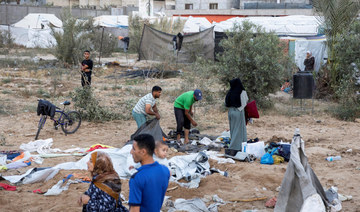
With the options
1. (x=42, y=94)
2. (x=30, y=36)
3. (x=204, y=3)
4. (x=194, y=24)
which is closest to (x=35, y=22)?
(x=30, y=36)

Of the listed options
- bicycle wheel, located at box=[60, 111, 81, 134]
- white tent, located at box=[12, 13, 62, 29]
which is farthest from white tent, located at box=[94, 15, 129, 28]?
bicycle wheel, located at box=[60, 111, 81, 134]

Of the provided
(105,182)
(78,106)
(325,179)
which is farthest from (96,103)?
(105,182)

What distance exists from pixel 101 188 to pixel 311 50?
14.2 m

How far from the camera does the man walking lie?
327 centimetres

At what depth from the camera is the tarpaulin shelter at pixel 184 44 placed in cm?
2084

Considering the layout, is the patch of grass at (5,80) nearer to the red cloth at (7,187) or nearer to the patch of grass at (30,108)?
the patch of grass at (30,108)

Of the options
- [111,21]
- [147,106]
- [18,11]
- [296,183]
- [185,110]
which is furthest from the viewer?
[18,11]

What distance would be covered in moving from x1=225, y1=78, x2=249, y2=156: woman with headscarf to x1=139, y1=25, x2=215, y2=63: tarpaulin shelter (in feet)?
42.2

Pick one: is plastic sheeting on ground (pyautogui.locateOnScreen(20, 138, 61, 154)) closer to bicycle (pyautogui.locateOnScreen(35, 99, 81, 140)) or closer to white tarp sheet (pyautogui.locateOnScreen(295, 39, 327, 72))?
bicycle (pyautogui.locateOnScreen(35, 99, 81, 140))

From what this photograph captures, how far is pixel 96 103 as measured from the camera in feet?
35.4

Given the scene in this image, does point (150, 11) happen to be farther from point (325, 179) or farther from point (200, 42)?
point (325, 179)

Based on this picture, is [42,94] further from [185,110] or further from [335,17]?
[335,17]

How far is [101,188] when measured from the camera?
3.73 metres

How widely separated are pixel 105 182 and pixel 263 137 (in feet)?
21.0
